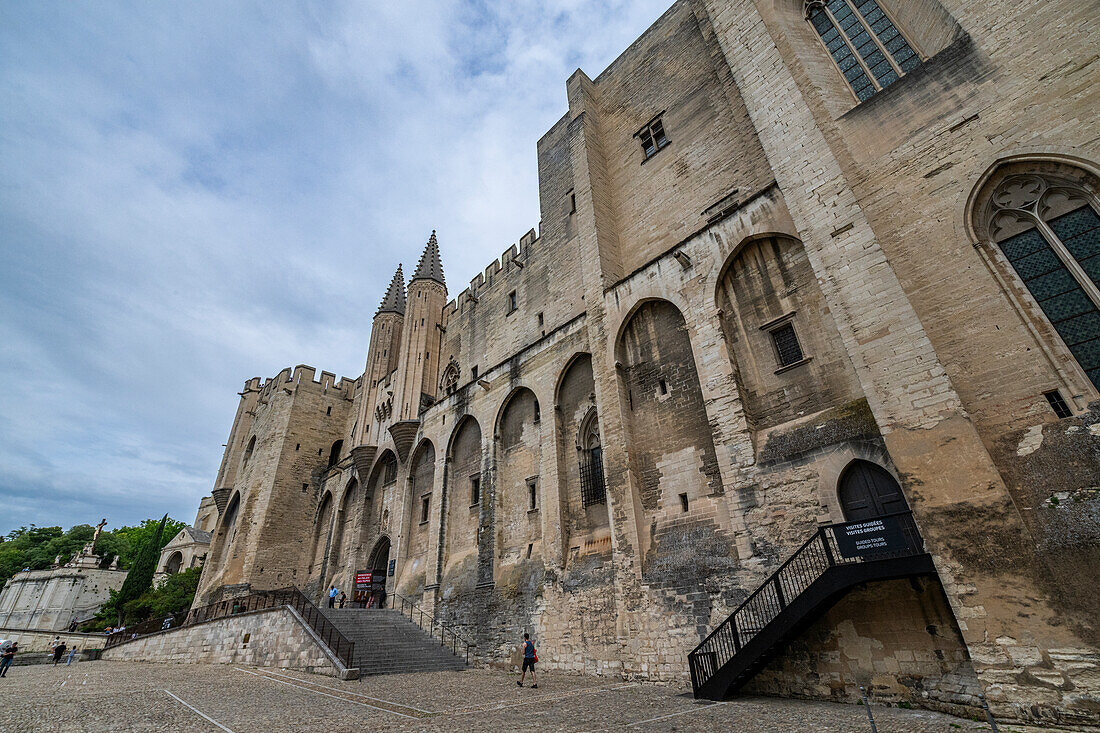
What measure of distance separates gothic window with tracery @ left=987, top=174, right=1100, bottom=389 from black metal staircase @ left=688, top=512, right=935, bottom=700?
3573 mm

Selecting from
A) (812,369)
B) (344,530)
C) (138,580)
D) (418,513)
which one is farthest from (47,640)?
(812,369)

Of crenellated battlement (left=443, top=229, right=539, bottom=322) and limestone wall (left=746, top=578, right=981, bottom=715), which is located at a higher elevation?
crenellated battlement (left=443, top=229, right=539, bottom=322)

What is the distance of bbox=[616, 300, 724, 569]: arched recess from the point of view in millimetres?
10719

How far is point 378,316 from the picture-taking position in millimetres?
29391

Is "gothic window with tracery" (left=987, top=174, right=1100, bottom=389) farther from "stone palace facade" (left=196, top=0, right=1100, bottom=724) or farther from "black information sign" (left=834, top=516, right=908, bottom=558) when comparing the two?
"black information sign" (left=834, top=516, right=908, bottom=558)

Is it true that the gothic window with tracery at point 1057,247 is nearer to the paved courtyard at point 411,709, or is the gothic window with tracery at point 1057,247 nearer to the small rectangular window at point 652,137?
the paved courtyard at point 411,709

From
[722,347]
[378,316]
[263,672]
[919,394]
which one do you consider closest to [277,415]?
[378,316]

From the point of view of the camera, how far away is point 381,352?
2811cm

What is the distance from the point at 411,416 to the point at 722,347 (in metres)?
15.4

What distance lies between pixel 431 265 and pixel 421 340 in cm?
525

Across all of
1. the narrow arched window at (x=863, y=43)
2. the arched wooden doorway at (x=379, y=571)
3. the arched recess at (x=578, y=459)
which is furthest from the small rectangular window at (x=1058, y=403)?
the arched wooden doorway at (x=379, y=571)

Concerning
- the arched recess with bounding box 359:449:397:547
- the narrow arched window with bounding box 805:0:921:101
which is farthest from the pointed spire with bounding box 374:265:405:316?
the narrow arched window with bounding box 805:0:921:101

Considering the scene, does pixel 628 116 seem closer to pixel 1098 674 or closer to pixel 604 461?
pixel 604 461

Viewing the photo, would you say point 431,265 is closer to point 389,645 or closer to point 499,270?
point 499,270
